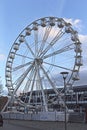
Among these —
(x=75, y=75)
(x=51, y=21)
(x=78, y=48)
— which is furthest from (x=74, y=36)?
(x=75, y=75)

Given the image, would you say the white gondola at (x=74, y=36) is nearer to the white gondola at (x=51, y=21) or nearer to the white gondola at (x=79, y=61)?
the white gondola at (x=79, y=61)

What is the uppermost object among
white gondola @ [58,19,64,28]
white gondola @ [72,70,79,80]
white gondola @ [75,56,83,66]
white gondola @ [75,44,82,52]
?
white gondola @ [58,19,64,28]

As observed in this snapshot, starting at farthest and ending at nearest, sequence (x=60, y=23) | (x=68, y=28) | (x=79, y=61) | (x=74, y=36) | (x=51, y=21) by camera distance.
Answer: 1. (x=51, y=21)
2. (x=60, y=23)
3. (x=68, y=28)
4. (x=74, y=36)
5. (x=79, y=61)

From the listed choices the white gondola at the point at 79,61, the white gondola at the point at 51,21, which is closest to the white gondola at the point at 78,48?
the white gondola at the point at 79,61

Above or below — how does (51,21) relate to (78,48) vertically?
above

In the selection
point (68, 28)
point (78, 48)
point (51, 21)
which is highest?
point (51, 21)

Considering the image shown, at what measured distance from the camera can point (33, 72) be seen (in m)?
70.1

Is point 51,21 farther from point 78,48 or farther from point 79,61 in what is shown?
point 79,61

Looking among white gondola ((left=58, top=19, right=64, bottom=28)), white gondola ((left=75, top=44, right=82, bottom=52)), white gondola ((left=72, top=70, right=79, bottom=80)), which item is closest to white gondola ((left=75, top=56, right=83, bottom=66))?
white gondola ((left=75, top=44, right=82, bottom=52))

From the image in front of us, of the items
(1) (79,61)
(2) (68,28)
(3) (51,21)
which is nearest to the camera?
(1) (79,61)

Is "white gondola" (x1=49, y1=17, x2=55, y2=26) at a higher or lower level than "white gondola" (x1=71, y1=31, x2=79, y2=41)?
higher

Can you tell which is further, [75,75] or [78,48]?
[78,48]

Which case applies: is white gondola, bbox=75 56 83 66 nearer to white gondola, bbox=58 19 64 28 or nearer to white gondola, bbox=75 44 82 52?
white gondola, bbox=75 44 82 52

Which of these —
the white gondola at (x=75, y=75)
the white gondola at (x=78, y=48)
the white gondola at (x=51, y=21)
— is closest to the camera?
the white gondola at (x=75, y=75)
